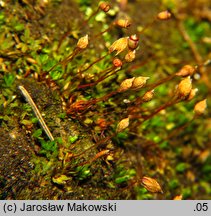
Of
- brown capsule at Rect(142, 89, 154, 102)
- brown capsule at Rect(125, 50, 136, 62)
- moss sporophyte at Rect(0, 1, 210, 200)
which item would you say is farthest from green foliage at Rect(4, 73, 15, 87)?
brown capsule at Rect(142, 89, 154, 102)

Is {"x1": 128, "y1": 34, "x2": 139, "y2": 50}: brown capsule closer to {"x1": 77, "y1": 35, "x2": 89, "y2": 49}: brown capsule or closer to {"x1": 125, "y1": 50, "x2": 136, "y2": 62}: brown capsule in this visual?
{"x1": 125, "y1": 50, "x2": 136, "y2": 62}: brown capsule

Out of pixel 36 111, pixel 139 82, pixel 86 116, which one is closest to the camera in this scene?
pixel 139 82

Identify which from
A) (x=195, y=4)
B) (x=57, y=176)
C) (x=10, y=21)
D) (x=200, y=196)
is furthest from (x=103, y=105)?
(x=195, y=4)

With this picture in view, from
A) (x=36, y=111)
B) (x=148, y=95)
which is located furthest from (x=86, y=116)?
(x=148, y=95)

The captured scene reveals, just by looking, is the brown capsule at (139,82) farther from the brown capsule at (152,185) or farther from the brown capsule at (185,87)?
the brown capsule at (152,185)

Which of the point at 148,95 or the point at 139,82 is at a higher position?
the point at 139,82

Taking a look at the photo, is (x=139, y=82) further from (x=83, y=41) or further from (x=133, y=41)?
(x=83, y=41)

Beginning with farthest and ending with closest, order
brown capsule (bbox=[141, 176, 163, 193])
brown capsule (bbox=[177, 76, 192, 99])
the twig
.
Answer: the twig, brown capsule (bbox=[177, 76, 192, 99]), brown capsule (bbox=[141, 176, 163, 193])

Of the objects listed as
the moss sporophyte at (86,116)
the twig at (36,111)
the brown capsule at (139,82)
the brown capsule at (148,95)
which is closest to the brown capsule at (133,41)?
the moss sporophyte at (86,116)
